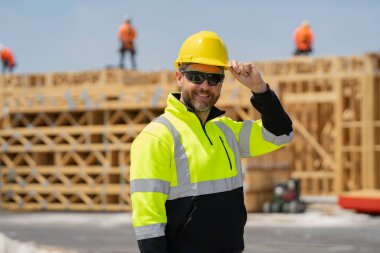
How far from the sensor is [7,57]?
36.1m

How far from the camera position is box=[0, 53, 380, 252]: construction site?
2214 centimetres

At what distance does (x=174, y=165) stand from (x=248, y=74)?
65 cm

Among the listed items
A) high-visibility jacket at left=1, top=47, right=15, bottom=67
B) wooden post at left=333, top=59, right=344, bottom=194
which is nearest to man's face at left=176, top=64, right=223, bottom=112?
wooden post at left=333, top=59, right=344, bottom=194

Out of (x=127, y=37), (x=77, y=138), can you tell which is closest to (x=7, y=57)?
(x=127, y=37)

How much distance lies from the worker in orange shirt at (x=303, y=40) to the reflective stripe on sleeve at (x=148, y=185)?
25.7 meters

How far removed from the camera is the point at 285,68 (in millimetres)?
26828

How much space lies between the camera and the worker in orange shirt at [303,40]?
29.4m

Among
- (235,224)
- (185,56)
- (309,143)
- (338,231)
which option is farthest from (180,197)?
(309,143)

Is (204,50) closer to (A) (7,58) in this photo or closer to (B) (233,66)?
(B) (233,66)

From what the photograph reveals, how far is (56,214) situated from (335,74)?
9.64m

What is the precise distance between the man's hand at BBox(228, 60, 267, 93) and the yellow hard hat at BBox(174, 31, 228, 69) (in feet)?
0.18

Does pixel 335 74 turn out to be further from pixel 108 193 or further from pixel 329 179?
pixel 108 193

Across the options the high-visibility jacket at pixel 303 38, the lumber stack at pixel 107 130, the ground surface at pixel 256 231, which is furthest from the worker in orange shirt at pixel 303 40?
the ground surface at pixel 256 231

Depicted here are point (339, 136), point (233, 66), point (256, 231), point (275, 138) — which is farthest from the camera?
point (339, 136)
